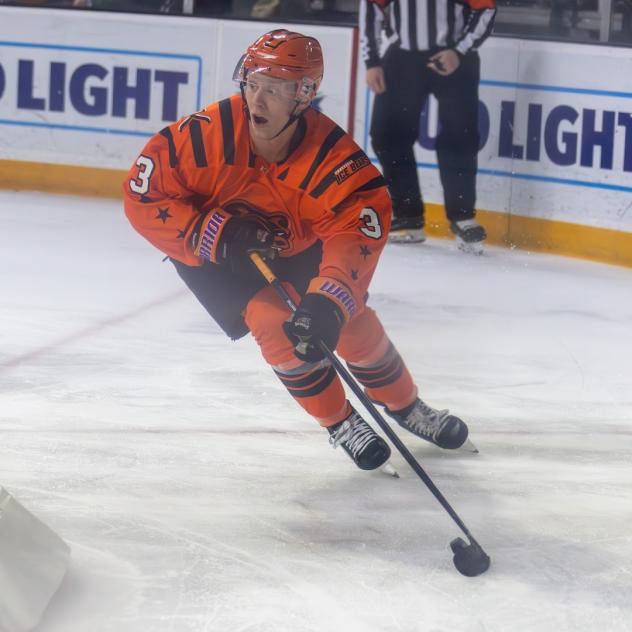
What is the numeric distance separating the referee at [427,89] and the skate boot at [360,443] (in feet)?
8.30

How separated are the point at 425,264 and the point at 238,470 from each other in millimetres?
2355

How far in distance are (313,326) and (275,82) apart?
456 mm

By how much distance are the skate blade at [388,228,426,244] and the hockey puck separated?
122 inches

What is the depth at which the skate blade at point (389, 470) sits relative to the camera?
2609 millimetres

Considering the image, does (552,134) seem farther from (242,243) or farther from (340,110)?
(242,243)

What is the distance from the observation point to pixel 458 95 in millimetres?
5004

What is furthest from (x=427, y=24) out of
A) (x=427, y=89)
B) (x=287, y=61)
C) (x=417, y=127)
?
(x=287, y=61)

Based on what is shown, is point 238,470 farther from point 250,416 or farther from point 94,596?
point 94,596

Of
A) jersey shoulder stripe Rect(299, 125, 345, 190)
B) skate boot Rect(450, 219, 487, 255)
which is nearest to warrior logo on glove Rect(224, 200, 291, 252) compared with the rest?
jersey shoulder stripe Rect(299, 125, 345, 190)

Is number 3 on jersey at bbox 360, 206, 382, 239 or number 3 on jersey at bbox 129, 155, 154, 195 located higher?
number 3 on jersey at bbox 129, 155, 154, 195

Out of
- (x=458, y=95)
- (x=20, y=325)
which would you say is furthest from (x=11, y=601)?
(x=458, y=95)

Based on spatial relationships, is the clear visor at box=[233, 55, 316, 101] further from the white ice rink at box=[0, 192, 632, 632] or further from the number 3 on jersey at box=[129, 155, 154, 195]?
the white ice rink at box=[0, 192, 632, 632]

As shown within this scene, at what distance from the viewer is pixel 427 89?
508 cm

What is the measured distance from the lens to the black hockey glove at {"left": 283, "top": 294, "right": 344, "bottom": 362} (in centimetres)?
233
